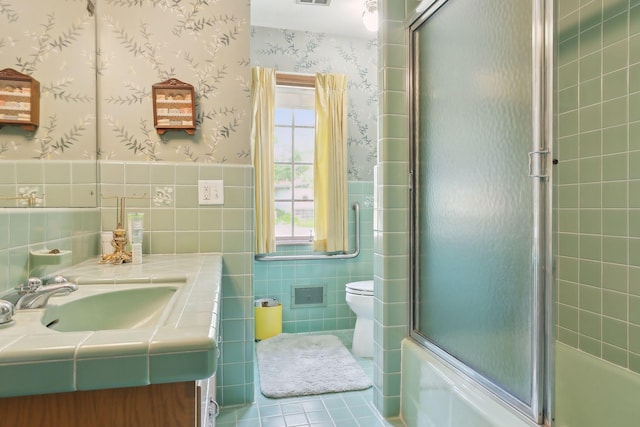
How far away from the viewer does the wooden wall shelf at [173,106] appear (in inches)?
67.2

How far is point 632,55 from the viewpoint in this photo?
4.64 feet

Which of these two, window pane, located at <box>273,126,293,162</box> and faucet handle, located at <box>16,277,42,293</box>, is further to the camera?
window pane, located at <box>273,126,293,162</box>

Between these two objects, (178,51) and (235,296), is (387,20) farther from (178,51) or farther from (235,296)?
(235,296)

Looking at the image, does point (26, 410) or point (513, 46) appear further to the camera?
point (513, 46)

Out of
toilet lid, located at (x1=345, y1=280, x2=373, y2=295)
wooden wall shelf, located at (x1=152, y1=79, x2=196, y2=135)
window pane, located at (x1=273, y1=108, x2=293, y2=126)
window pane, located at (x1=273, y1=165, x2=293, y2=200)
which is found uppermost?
window pane, located at (x1=273, y1=108, x2=293, y2=126)

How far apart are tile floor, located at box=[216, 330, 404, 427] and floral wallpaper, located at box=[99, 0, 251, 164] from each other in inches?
48.6

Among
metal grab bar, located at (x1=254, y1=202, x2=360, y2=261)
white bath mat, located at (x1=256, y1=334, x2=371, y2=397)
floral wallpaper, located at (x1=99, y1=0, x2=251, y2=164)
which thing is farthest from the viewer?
metal grab bar, located at (x1=254, y1=202, x2=360, y2=261)

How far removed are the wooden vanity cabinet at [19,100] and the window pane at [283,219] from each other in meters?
2.13

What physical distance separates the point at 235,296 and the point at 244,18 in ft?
4.50

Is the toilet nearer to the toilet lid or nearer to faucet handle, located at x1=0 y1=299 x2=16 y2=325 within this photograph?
the toilet lid

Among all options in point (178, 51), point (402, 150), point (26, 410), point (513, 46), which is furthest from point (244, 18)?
point (26, 410)

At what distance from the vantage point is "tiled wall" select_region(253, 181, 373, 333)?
303 cm

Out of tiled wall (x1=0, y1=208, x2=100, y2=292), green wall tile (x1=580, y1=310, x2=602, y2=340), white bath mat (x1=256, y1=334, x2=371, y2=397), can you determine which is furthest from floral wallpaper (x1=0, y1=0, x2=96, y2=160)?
green wall tile (x1=580, y1=310, x2=602, y2=340)

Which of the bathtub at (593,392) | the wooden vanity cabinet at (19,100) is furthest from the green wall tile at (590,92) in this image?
the wooden vanity cabinet at (19,100)
